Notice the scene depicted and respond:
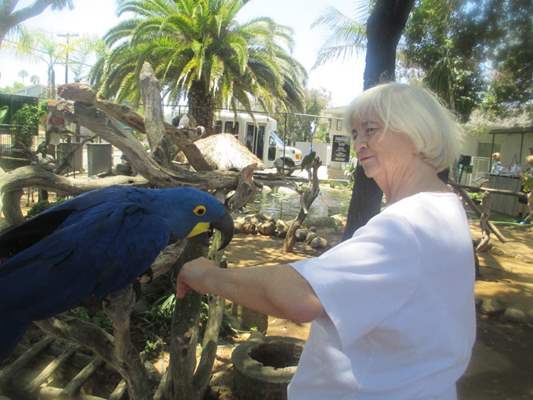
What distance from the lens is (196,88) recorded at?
11414 millimetres

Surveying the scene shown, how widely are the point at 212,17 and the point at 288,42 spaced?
116 inches

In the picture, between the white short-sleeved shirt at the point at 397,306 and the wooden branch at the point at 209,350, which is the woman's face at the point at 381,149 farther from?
the wooden branch at the point at 209,350

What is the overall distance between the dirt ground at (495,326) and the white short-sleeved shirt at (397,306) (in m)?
2.46

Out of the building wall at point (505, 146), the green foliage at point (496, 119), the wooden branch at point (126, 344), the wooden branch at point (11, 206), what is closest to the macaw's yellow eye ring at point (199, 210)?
the wooden branch at point (126, 344)

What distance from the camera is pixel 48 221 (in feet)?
5.19

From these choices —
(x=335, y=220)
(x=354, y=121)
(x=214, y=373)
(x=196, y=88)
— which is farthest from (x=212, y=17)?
(x=354, y=121)

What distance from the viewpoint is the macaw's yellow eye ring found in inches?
67.9

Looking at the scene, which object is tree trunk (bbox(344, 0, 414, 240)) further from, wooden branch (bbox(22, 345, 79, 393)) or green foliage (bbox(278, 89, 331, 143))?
green foliage (bbox(278, 89, 331, 143))

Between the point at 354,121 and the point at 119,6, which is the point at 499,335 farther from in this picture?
the point at 119,6

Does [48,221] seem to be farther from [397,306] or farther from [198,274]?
[397,306]

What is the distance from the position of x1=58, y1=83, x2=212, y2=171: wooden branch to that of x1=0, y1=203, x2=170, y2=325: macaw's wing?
114cm

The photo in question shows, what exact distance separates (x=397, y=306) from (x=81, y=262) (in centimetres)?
100

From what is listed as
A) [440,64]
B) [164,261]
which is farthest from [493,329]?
[440,64]

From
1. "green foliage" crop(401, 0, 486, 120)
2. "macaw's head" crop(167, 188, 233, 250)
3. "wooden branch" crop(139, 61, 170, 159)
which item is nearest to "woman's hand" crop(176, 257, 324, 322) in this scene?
"macaw's head" crop(167, 188, 233, 250)
